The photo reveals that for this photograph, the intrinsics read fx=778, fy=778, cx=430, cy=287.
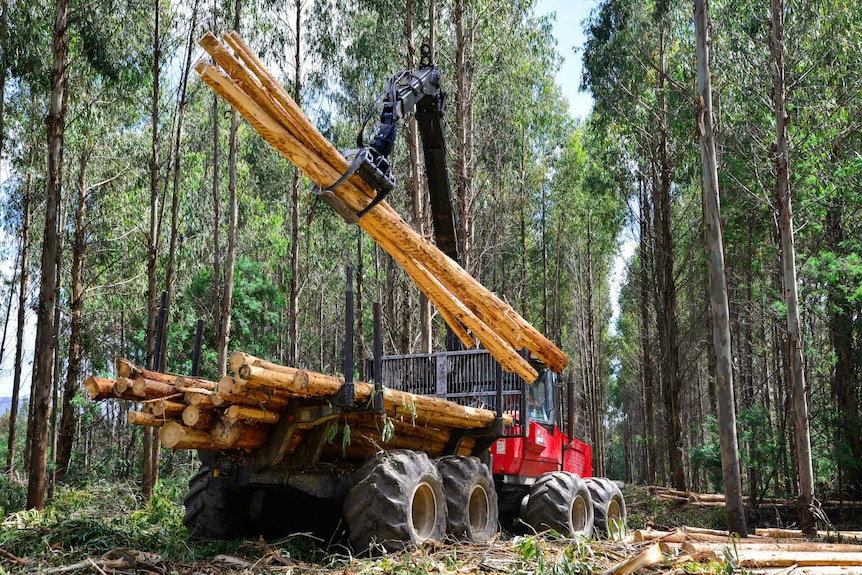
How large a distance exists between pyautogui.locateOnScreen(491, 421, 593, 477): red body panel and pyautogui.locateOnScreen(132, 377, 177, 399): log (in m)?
4.31

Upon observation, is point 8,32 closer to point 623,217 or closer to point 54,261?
point 54,261

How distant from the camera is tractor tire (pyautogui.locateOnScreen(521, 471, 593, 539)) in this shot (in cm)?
903

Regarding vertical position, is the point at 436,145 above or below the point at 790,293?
above

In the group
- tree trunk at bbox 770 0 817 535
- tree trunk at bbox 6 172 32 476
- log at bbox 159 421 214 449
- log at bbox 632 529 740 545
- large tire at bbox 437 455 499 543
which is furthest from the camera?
tree trunk at bbox 6 172 32 476

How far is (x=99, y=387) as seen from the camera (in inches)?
256

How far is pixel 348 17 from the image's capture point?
26312mm

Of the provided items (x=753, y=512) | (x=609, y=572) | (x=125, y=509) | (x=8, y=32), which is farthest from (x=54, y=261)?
(x=753, y=512)

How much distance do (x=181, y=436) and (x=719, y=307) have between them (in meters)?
7.58

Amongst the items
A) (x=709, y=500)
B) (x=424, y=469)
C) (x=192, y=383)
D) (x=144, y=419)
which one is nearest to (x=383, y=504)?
(x=424, y=469)

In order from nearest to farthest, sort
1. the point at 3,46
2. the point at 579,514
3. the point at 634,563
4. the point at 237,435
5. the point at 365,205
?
the point at 634,563 < the point at 237,435 < the point at 365,205 < the point at 579,514 < the point at 3,46

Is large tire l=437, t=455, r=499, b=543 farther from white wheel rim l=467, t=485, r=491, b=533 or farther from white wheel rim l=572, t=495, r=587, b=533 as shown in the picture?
white wheel rim l=572, t=495, r=587, b=533

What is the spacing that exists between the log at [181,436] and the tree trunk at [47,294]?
4952 mm

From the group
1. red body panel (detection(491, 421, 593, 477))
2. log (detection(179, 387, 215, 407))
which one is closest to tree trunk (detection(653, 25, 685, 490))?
red body panel (detection(491, 421, 593, 477))

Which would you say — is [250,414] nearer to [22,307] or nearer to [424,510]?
[424,510]
